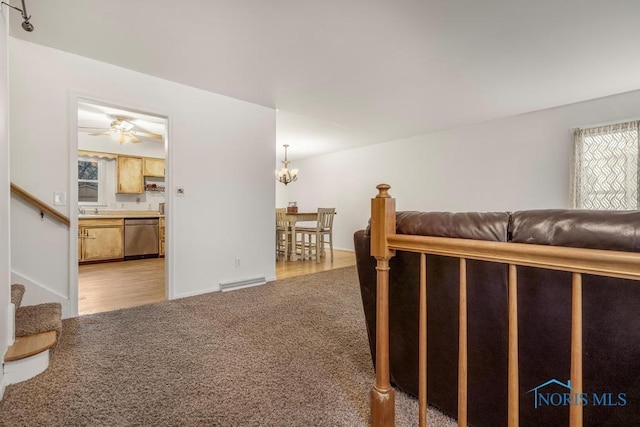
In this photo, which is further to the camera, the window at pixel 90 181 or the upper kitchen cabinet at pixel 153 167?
the upper kitchen cabinet at pixel 153 167

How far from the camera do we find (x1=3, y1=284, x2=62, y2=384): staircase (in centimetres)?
166

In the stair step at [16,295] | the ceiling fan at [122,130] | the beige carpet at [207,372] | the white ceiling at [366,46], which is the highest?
the white ceiling at [366,46]

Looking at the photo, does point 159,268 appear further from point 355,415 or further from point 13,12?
point 355,415

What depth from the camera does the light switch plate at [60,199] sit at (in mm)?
2609

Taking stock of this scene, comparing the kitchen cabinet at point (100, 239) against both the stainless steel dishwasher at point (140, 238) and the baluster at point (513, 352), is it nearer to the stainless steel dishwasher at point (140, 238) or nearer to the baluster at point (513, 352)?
the stainless steel dishwasher at point (140, 238)

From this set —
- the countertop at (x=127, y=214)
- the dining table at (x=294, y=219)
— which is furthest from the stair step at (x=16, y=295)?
the dining table at (x=294, y=219)

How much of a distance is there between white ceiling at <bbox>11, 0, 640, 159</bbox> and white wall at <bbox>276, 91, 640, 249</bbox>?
31cm

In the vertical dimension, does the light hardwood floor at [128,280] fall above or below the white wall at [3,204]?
below

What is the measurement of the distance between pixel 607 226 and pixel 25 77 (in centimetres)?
375

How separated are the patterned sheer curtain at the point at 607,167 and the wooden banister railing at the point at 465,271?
379 centimetres

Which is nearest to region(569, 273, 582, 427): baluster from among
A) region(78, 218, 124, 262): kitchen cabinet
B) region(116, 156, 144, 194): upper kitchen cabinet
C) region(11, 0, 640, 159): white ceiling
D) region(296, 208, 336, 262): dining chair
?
region(11, 0, 640, 159): white ceiling

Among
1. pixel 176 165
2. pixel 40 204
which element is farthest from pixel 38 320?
pixel 176 165

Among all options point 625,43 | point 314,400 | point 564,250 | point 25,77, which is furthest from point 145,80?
point 625,43

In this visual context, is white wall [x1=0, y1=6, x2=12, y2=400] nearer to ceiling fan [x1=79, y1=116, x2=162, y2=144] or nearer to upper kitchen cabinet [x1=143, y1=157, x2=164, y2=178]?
ceiling fan [x1=79, y1=116, x2=162, y2=144]
